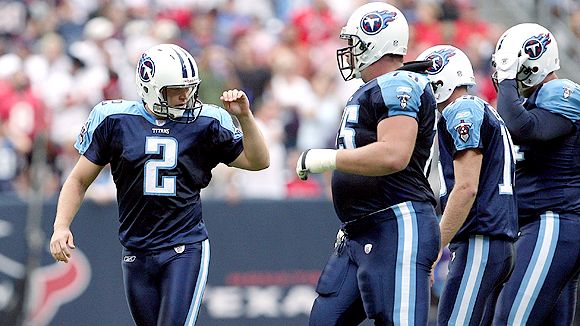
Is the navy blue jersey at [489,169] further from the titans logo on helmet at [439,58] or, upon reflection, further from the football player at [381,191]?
the football player at [381,191]

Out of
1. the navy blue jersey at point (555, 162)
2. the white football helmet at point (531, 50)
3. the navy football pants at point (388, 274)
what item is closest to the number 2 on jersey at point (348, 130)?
the navy football pants at point (388, 274)

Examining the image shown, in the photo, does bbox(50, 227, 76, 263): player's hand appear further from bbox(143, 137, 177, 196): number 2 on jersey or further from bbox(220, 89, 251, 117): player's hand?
bbox(220, 89, 251, 117): player's hand

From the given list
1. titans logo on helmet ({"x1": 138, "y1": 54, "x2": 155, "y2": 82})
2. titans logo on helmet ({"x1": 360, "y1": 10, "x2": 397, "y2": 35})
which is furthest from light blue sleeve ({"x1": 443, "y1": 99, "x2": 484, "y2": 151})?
titans logo on helmet ({"x1": 138, "y1": 54, "x2": 155, "y2": 82})

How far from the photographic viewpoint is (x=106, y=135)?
593 centimetres

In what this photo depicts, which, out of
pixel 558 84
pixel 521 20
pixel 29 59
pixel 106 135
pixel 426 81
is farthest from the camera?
pixel 521 20

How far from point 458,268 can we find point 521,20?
8.27m

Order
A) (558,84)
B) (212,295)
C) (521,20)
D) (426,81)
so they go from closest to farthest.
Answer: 1. (426,81)
2. (558,84)
3. (212,295)
4. (521,20)

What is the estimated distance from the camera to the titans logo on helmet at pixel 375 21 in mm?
5527

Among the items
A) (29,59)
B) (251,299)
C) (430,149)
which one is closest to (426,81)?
(430,149)

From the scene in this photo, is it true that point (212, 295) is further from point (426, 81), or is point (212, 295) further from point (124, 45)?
point (426, 81)

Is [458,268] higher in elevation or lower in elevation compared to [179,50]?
lower

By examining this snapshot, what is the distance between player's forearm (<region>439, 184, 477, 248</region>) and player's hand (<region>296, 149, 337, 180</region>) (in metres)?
0.94

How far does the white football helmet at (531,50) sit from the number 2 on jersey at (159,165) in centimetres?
190

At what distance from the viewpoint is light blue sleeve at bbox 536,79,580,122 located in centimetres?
630
